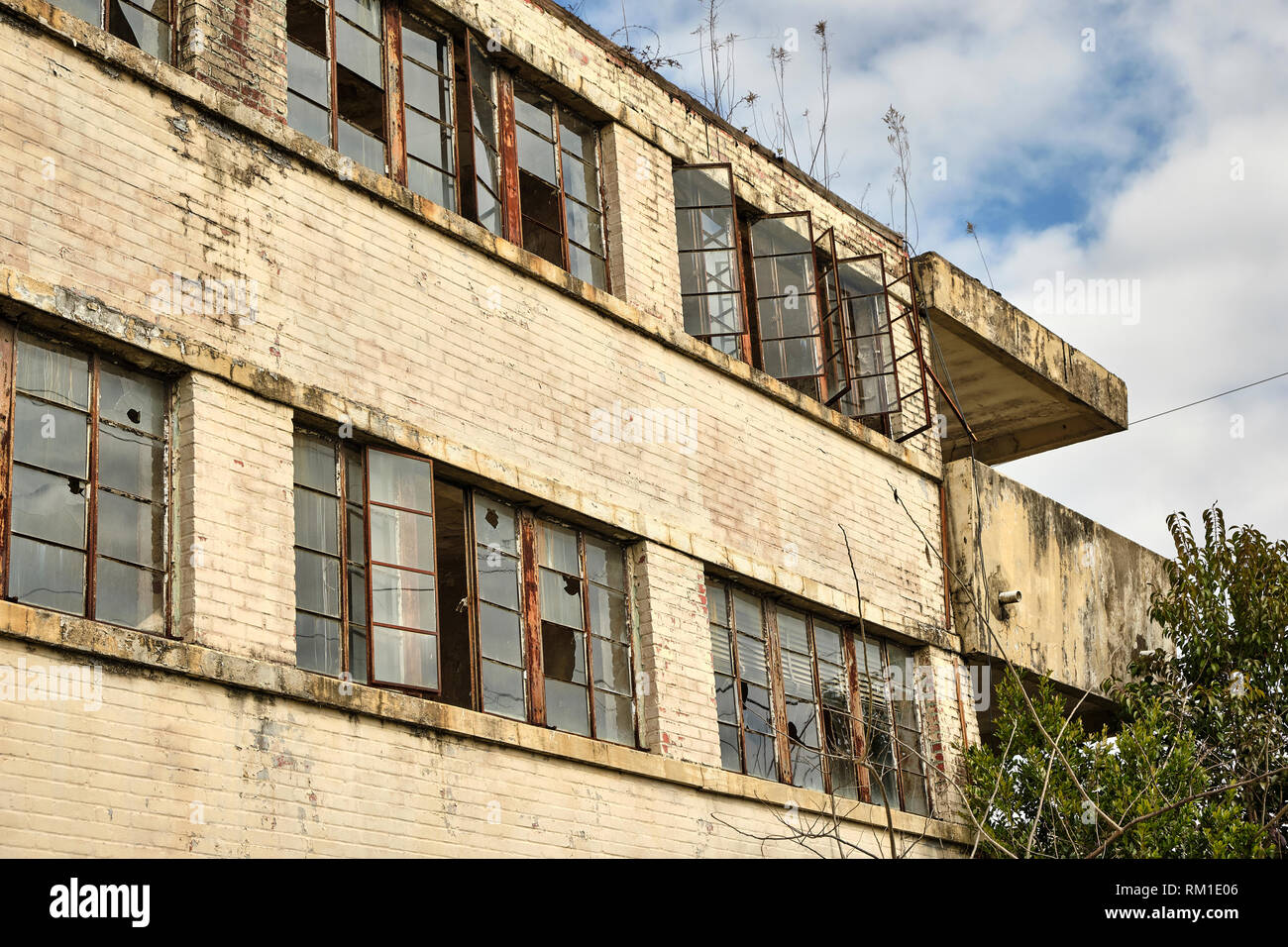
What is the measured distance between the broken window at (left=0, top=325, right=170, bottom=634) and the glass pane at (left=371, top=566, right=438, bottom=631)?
1.42 meters

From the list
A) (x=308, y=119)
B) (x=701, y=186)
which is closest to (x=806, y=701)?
(x=701, y=186)

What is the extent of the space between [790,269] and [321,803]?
7275 millimetres

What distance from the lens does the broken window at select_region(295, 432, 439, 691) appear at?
9.71 metres

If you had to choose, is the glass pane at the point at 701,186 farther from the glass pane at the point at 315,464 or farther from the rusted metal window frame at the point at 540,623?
the glass pane at the point at 315,464

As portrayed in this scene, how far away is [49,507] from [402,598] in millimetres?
2296

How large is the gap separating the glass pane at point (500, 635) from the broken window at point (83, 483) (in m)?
2.41

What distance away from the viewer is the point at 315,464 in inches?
392

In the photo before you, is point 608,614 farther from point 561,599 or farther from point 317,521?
point 317,521

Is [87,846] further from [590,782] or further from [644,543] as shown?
[644,543]

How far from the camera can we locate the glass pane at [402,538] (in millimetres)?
10078

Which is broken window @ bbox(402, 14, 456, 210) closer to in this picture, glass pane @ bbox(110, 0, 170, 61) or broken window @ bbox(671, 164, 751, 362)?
glass pane @ bbox(110, 0, 170, 61)

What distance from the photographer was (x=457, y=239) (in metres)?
11.2

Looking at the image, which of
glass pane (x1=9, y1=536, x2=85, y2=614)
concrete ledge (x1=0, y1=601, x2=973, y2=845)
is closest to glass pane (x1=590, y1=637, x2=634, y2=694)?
concrete ledge (x1=0, y1=601, x2=973, y2=845)
